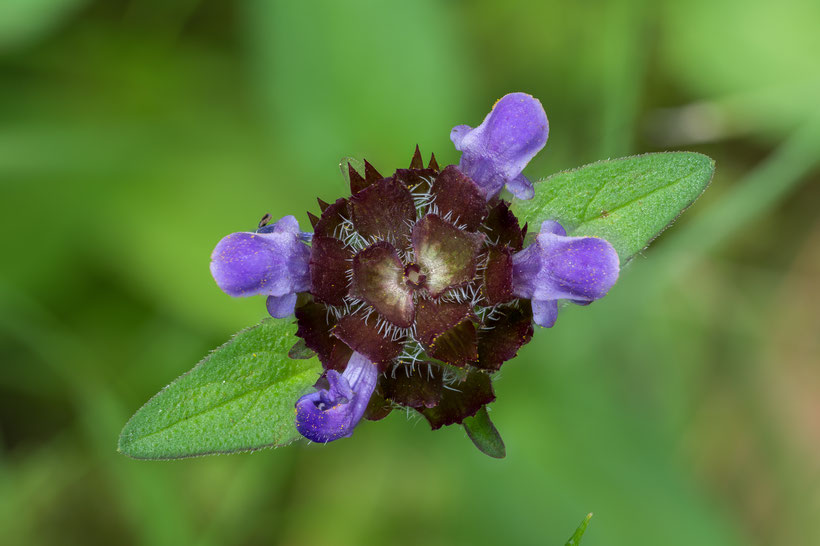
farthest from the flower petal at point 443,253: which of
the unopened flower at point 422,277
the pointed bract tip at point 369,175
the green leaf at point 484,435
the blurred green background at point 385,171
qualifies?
the blurred green background at point 385,171

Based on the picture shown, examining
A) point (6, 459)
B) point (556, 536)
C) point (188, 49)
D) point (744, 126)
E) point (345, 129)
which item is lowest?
point (6, 459)

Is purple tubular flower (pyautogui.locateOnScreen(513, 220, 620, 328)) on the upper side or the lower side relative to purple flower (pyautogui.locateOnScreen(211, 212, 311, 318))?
upper

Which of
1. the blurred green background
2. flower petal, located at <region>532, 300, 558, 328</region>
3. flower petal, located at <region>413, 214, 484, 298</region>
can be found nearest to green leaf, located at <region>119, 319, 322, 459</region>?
flower petal, located at <region>413, 214, 484, 298</region>

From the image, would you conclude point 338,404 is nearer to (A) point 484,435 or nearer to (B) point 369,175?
(A) point 484,435

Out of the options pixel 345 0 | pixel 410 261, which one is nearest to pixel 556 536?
pixel 410 261

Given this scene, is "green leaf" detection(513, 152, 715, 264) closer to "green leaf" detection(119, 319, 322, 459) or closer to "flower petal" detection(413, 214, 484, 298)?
"flower petal" detection(413, 214, 484, 298)

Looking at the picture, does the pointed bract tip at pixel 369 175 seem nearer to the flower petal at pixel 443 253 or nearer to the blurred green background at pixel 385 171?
the flower petal at pixel 443 253

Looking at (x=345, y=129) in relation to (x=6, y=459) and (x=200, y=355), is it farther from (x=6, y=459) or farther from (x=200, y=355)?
(x=6, y=459)
